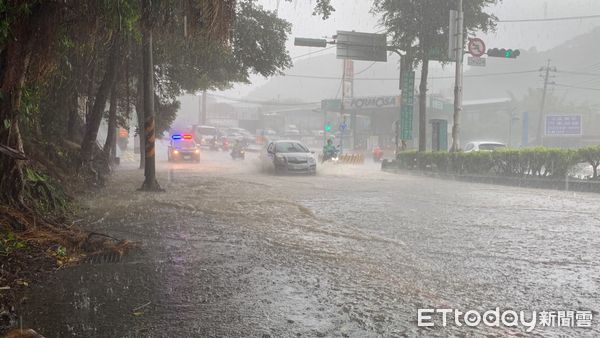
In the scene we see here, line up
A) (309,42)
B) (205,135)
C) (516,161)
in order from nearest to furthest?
1. (516,161)
2. (309,42)
3. (205,135)

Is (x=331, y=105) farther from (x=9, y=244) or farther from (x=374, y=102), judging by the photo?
(x=9, y=244)

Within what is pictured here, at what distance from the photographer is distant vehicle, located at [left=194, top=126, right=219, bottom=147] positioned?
4606 centimetres

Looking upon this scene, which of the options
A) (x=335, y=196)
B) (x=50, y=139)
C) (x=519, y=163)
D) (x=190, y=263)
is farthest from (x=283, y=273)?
(x=519, y=163)

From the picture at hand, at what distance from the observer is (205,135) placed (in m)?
46.5

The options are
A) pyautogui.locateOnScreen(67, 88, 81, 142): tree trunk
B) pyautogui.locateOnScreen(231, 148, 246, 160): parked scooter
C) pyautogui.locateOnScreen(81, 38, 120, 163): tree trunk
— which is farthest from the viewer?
pyautogui.locateOnScreen(231, 148, 246, 160): parked scooter

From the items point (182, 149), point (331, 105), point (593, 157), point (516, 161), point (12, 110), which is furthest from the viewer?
point (331, 105)

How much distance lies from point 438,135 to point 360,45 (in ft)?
19.3

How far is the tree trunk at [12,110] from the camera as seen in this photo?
6.50 m

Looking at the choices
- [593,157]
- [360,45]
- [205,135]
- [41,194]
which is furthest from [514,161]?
[205,135]

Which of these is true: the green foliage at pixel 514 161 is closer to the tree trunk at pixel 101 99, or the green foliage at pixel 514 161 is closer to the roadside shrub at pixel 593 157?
the roadside shrub at pixel 593 157

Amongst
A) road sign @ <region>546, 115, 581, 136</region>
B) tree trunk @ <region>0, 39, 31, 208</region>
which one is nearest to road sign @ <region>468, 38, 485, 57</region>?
Result: tree trunk @ <region>0, 39, 31, 208</region>

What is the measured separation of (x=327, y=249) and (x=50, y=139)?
30.2 ft

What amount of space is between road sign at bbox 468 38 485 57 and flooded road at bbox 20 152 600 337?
11.8 m

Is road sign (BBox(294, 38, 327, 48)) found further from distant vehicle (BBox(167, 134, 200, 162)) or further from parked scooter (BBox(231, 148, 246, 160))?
parked scooter (BBox(231, 148, 246, 160))
